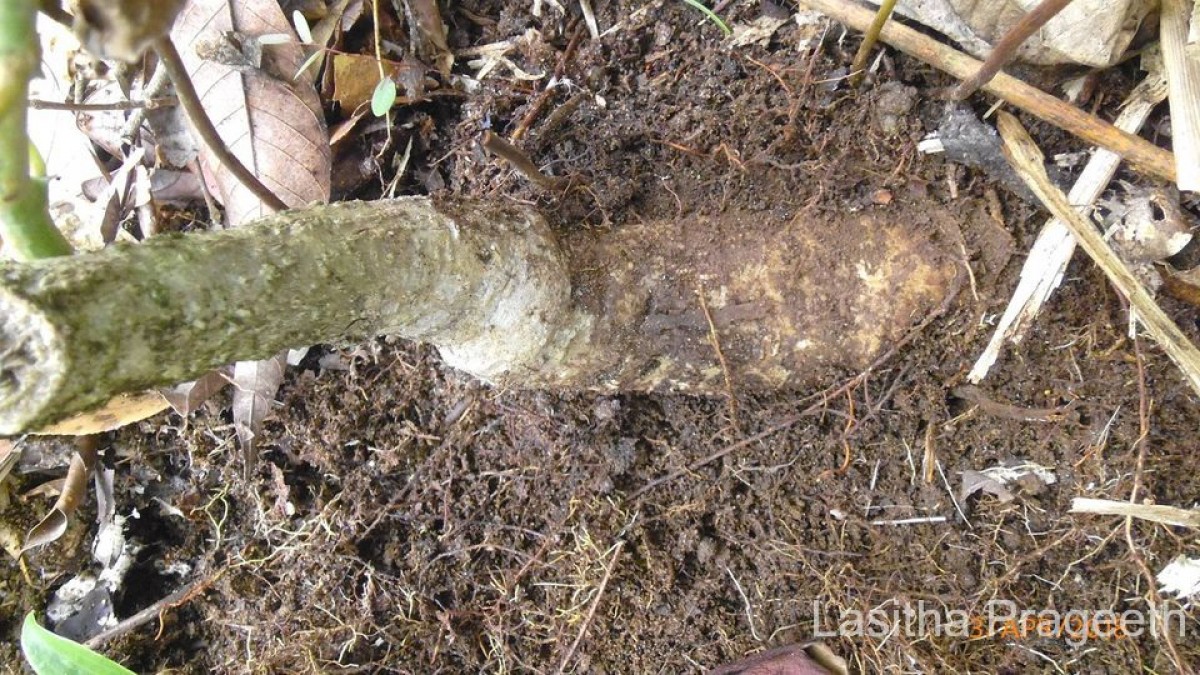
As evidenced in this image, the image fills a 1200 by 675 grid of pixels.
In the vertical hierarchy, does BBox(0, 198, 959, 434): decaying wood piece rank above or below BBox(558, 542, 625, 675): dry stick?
above

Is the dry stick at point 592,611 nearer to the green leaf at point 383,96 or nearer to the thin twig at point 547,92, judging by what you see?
the thin twig at point 547,92

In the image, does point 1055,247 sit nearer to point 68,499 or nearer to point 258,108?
point 258,108

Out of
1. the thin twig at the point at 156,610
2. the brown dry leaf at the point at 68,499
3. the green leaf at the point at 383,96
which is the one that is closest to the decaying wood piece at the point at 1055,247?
the green leaf at the point at 383,96

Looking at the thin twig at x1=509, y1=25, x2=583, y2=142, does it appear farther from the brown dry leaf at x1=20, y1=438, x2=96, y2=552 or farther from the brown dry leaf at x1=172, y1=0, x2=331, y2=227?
the brown dry leaf at x1=20, y1=438, x2=96, y2=552

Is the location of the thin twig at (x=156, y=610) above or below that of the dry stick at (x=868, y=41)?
below

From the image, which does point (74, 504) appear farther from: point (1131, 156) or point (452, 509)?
point (1131, 156)

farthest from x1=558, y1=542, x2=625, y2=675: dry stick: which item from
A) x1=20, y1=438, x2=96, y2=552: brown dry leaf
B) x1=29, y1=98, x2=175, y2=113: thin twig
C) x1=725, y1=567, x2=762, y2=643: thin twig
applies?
x1=29, y1=98, x2=175, y2=113: thin twig

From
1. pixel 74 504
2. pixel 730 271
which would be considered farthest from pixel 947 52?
pixel 74 504
